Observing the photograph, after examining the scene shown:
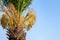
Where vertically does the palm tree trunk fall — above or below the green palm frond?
below

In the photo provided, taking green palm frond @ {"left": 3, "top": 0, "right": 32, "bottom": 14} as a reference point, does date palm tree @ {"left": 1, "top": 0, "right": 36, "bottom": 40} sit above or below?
below

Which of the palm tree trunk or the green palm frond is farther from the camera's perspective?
the green palm frond

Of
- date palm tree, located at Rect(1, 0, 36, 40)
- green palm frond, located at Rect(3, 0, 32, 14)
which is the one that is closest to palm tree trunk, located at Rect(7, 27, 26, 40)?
date palm tree, located at Rect(1, 0, 36, 40)

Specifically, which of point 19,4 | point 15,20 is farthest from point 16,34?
point 19,4

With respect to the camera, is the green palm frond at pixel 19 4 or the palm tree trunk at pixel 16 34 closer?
the palm tree trunk at pixel 16 34

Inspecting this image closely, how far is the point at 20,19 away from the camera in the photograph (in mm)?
29625

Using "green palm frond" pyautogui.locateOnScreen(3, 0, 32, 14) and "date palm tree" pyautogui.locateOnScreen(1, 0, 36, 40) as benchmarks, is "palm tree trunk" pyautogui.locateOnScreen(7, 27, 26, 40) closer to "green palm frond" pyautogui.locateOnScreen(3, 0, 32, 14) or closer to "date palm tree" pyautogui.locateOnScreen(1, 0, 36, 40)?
"date palm tree" pyautogui.locateOnScreen(1, 0, 36, 40)

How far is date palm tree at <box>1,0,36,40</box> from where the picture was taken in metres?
29.3

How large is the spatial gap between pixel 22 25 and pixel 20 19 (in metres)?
0.61

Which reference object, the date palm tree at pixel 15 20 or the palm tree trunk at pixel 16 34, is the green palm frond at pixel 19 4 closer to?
the date palm tree at pixel 15 20

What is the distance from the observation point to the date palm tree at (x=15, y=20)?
29.3 m

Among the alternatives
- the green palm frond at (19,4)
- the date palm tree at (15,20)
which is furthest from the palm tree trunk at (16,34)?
the green palm frond at (19,4)

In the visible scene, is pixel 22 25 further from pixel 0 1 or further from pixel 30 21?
pixel 0 1

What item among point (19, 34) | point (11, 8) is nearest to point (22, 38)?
point (19, 34)
